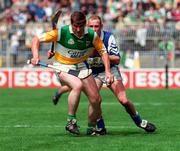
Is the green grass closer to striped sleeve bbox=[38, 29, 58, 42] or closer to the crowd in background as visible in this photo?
striped sleeve bbox=[38, 29, 58, 42]

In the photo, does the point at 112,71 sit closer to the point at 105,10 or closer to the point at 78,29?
the point at 78,29

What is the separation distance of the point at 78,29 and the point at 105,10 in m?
23.5

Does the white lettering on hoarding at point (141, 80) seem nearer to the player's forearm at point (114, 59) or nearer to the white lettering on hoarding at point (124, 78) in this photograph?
the white lettering on hoarding at point (124, 78)

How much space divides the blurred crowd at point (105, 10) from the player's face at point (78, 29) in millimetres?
20492

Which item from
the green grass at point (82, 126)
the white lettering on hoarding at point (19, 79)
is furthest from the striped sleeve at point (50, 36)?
the white lettering on hoarding at point (19, 79)

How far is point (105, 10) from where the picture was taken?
116 feet

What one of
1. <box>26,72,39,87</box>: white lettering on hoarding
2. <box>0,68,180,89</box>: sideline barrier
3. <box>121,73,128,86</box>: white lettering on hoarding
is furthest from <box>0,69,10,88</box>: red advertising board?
<box>121,73,128,86</box>: white lettering on hoarding

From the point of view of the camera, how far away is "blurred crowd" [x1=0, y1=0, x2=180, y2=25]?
33.4m

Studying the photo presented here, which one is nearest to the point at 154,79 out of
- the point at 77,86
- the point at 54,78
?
the point at 54,78

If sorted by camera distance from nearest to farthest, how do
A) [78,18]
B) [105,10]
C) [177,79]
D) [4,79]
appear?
[78,18], [177,79], [4,79], [105,10]

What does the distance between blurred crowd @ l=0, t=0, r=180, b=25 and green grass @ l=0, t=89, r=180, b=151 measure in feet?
29.5

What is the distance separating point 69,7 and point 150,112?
58.7ft

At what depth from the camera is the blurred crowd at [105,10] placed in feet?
110

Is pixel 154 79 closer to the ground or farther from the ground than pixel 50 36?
closer to the ground
